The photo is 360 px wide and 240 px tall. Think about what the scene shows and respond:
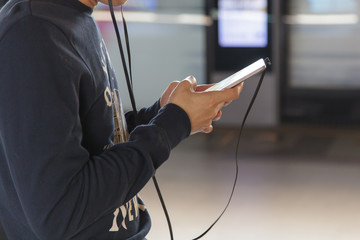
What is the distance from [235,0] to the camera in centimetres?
631

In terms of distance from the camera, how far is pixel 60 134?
79cm

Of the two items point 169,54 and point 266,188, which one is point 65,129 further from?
point 169,54

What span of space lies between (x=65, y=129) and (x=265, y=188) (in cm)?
348

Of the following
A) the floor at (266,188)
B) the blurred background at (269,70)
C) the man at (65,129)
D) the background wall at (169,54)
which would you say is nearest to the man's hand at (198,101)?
the man at (65,129)

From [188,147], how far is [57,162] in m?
4.70

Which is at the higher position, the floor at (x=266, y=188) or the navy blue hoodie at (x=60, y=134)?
the navy blue hoodie at (x=60, y=134)

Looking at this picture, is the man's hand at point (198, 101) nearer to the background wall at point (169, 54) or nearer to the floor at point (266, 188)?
the floor at point (266, 188)

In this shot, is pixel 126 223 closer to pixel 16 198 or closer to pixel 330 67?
pixel 16 198

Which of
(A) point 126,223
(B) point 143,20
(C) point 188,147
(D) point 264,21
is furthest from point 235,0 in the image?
(A) point 126,223

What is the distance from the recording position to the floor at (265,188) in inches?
134

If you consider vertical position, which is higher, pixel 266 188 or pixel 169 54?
pixel 169 54

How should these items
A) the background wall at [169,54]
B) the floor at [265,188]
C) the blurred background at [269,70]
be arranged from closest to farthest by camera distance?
the floor at [265,188] < the blurred background at [269,70] < the background wall at [169,54]

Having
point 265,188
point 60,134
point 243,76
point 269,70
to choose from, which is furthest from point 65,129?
point 269,70

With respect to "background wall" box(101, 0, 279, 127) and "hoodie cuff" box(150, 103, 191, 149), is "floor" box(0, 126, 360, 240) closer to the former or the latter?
"background wall" box(101, 0, 279, 127)
